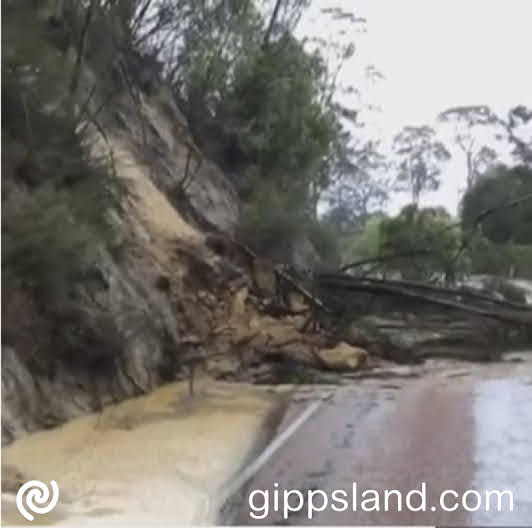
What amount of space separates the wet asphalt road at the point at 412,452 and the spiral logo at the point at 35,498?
33.5 inches

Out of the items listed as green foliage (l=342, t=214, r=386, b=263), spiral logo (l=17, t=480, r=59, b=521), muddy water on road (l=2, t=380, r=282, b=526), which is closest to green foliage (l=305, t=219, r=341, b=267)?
green foliage (l=342, t=214, r=386, b=263)

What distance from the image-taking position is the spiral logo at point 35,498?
5.21 metres

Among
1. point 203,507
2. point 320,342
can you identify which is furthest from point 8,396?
point 320,342

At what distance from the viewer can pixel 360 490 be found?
545 centimetres

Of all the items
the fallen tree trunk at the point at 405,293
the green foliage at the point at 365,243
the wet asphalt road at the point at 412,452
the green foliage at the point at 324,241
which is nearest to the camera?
the wet asphalt road at the point at 412,452

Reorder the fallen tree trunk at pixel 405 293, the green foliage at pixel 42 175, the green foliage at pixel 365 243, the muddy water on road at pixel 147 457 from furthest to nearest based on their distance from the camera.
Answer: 1. the green foliage at pixel 365 243
2. the fallen tree trunk at pixel 405 293
3. the green foliage at pixel 42 175
4. the muddy water on road at pixel 147 457

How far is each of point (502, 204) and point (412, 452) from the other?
743cm

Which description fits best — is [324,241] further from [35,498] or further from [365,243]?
[35,498]

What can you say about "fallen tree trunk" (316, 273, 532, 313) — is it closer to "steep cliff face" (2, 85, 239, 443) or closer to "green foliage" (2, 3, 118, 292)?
"steep cliff face" (2, 85, 239, 443)

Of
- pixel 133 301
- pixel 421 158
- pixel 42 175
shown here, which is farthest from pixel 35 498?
pixel 421 158

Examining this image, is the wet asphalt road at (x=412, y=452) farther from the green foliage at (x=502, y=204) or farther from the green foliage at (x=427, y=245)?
the green foliage at (x=427, y=245)

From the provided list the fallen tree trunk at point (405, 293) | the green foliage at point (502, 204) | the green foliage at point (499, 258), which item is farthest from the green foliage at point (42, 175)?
the green foliage at point (499, 258)

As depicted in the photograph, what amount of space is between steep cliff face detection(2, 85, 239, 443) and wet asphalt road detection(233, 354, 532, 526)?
1529 millimetres

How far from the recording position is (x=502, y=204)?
13.6m
